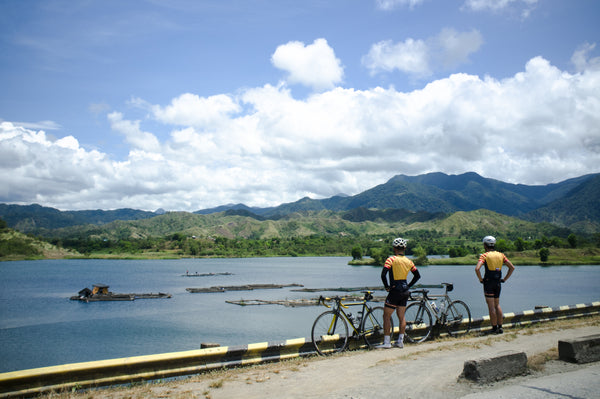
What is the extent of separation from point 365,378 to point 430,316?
5305mm

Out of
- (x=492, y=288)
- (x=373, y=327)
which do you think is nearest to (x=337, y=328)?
(x=373, y=327)

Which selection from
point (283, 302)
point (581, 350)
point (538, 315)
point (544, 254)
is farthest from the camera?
point (544, 254)

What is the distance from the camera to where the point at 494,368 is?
7.84m

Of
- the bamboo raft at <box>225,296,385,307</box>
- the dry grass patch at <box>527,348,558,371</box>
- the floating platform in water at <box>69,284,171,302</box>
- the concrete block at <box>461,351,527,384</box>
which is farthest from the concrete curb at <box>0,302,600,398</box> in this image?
the floating platform in water at <box>69,284,171,302</box>

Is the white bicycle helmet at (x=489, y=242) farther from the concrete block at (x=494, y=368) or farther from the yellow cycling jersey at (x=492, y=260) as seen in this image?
the concrete block at (x=494, y=368)

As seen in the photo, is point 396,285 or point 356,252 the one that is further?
point 356,252

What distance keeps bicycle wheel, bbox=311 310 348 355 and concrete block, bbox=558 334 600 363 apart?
5260mm

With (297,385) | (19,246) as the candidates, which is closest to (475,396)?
(297,385)

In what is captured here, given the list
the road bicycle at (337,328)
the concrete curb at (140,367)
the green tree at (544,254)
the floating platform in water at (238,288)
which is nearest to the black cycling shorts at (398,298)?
the road bicycle at (337,328)

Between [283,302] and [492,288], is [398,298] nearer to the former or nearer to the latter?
[492,288]

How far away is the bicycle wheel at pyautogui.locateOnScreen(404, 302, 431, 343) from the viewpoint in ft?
41.4

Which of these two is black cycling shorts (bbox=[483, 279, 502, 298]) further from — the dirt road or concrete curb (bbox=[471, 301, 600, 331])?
the dirt road

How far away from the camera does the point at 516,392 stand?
23.3 ft

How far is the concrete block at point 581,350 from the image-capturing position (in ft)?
30.1
